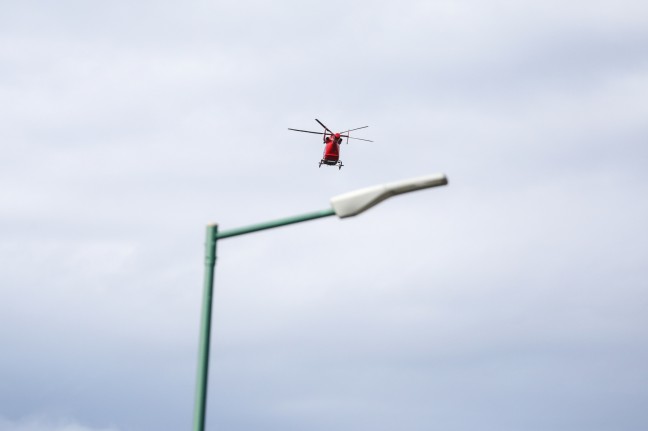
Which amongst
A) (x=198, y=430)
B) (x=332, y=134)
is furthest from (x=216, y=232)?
(x=332, y=134)

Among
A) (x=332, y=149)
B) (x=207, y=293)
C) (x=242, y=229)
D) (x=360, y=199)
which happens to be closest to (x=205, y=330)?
(x=207, y=293)

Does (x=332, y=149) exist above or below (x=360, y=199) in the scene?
above

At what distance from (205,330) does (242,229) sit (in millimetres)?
1525

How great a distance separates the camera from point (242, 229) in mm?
16234

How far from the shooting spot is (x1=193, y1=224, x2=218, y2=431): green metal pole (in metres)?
15.4

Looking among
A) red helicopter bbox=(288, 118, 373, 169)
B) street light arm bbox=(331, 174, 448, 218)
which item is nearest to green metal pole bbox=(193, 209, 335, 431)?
street light arm bbox=(331, 174, 448, 218)

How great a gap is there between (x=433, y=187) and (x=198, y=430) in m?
4.44

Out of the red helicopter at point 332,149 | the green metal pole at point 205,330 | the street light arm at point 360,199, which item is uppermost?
the red helicopter at point 332,149

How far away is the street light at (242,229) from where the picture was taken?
15.4 metres

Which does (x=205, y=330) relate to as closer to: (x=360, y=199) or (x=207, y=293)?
(x=207, y=293)

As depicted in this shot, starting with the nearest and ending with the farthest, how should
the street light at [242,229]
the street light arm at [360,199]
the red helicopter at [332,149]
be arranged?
1. the street light at [242,229]
2. the street light arm at [360,199]
3. the red helicopter at [332,149]

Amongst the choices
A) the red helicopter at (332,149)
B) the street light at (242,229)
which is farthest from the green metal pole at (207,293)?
the red helicopter at (332,149)

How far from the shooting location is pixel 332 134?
275ft

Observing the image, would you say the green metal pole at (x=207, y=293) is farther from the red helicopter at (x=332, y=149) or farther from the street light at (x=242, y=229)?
the red helicopter at (x=332, y=149)
